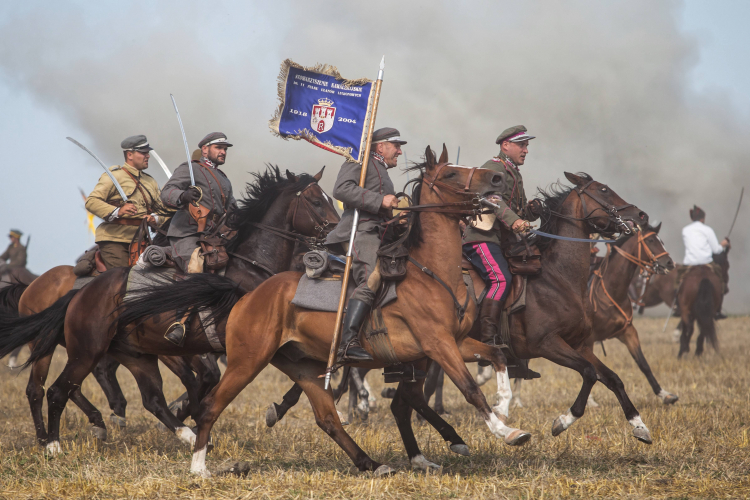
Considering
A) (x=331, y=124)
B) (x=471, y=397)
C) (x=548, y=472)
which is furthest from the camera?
(x=331, y=124)

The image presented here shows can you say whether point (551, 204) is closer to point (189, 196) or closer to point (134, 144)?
point (189, 196)

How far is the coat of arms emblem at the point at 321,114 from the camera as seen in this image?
671 centimetres

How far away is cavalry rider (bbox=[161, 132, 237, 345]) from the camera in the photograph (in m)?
7.40

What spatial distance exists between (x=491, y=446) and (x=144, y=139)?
5.39 metres

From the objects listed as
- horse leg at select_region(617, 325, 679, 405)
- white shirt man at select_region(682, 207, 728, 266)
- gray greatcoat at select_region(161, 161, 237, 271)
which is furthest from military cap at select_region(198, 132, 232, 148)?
white shirt man at select_region(682, 207, 728, 266)

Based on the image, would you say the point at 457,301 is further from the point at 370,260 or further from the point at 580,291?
the point at 580,291

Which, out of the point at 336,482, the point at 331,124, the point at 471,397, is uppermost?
the point at 331,124

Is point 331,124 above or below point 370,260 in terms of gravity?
above

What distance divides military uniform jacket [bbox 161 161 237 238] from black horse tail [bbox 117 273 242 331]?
95cm

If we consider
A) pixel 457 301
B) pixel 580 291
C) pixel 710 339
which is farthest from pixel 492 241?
pixel 710 339

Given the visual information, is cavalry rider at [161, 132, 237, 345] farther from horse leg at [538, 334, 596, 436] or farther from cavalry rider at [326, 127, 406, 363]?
horse leg at [538, 334, 596, 436]

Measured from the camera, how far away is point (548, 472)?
19.5 feet

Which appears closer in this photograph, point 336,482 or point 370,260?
point 336,482

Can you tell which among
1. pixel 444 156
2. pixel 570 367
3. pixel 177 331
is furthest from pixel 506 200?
pixel 177 331
